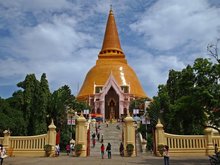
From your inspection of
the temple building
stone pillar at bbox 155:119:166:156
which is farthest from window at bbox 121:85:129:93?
stone pillar at bbox 155:119:166:156

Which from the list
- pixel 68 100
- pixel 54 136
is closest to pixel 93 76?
pixel 68 100

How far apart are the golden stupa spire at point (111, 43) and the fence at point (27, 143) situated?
1798 inches

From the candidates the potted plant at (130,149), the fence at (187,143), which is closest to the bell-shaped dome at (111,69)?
the fence at (187,143)

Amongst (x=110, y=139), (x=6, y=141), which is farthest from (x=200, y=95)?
(x=110, y=139)

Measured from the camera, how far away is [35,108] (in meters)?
31.6

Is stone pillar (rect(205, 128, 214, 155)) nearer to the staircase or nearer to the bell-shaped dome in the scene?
the staircase

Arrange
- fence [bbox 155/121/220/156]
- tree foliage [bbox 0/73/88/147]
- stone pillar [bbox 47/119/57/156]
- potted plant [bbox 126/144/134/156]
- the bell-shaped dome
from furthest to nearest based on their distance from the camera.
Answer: the bell-shaped dome < tree foliage [bbox 0/73/88/147] < stone pillar [bbox 47/119/57/156] < fence [bbox 155/121/220/156] < potted plant [bbox 126/144/134/156]

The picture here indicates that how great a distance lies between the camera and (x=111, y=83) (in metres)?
58.3

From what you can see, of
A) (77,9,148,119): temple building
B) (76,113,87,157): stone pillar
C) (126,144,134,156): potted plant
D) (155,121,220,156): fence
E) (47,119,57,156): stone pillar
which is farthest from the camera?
(77,9,148,119): temple building

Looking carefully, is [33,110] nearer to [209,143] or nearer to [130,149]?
[130,149]

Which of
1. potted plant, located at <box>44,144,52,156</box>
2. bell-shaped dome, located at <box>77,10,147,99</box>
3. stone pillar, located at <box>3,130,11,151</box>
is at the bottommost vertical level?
potted plant, located at <box>44,144,52,156</box>

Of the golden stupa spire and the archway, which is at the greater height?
the golden stupa spire

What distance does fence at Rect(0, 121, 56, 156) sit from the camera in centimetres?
2466

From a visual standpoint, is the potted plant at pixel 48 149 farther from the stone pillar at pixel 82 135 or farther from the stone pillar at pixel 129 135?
the stone pillar at pixel 129 135
